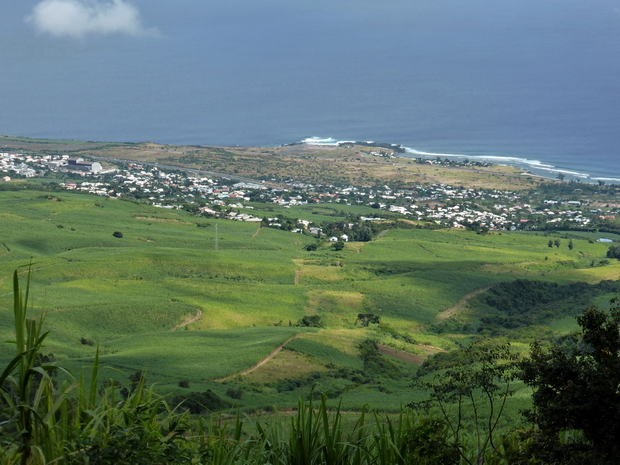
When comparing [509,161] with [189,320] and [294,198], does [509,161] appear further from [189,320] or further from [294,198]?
[189,320]

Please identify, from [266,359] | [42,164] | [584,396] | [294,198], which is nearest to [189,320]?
[266,359]

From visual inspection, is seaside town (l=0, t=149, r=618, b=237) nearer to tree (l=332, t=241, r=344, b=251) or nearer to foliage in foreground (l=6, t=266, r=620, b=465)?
tree (l=332, t=241, r=344, b=251)

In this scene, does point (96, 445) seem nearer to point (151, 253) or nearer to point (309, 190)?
point (151, 253)

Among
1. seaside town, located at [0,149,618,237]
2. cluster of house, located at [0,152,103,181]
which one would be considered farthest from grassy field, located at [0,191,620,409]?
cluster of house, located at [0,152,103,181]

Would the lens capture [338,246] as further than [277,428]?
Yes

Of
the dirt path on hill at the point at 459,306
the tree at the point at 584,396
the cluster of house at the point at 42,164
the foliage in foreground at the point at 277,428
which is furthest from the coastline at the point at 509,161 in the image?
the foliage in foreground at the point at 277,428
